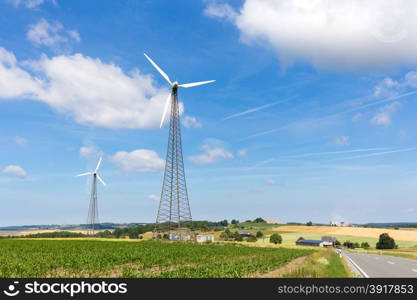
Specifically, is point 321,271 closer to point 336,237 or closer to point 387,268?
point 387,268

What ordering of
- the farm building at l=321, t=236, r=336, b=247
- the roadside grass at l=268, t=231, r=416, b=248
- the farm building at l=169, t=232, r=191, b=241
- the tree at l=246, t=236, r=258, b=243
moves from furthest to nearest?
the tree at l=246, t=236, r=258, b=243 → the farm building at l=321, t=236, r=336, b=247 → the roadside grass at l=268, t=231, r=416, b=248 → the farm building at l=169, t=232, r=191, b=241

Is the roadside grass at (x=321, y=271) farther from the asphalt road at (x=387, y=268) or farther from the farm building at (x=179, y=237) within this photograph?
the farm building at (x=179, y=237)

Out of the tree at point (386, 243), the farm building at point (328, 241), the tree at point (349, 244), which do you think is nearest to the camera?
the tree at point (386, 243)

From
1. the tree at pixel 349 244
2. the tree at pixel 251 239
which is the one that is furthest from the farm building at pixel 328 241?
the tree at pixel 251 239

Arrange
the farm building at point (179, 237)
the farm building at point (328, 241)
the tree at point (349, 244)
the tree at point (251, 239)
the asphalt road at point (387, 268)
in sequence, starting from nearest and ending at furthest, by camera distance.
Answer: the asphalt road at point (387, 268) → the farm building at point (179, 237) → the tree at point (349, 244) → the farm building at point (328, 241) → the tree at point (251, 239)

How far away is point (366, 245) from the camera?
121 meters

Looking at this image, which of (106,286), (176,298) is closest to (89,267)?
(106,286)

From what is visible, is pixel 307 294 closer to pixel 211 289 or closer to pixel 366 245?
pixel 211 289

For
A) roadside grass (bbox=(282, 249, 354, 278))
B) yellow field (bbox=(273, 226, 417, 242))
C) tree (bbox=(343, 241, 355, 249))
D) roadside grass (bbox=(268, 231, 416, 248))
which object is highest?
roadside grass (bbox=(282, 249, 354, 278))

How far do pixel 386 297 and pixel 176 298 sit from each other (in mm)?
7706

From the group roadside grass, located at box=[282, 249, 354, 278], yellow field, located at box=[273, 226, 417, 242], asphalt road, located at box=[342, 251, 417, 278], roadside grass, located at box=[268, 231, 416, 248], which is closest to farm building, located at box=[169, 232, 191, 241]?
asphalt road, located at box=[342, 251, 417, 278]

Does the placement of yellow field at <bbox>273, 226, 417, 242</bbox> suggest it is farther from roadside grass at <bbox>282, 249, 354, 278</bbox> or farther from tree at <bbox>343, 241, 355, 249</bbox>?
roadside grass at <bbox>282, 249, 354, 278</bbox>

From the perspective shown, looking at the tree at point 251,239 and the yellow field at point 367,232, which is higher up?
the yellow field at point 367,232

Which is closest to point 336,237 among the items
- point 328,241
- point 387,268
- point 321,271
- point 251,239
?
point 328,241
